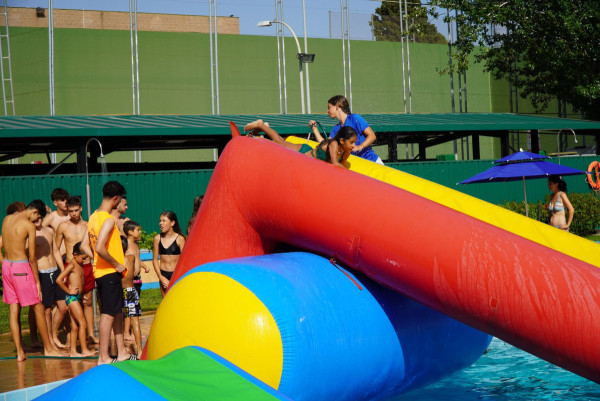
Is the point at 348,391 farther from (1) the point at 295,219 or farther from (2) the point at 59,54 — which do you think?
(2) the point at 59,54

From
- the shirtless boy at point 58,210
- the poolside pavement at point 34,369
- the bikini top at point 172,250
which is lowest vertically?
the poolside pavement at point 34,369

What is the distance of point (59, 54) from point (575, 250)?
98.7 ft

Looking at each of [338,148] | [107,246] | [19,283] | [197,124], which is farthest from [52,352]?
[197,124]

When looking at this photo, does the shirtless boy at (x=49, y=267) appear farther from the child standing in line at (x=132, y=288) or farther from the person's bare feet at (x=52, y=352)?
the child standing in line at (x=132, y=288)

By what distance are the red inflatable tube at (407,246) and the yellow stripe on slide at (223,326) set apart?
80 centimetres

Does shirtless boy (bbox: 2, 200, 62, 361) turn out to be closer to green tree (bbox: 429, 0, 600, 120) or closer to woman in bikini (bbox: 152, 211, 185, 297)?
woman in bikini (bbox: 152, 211, 185, 297)

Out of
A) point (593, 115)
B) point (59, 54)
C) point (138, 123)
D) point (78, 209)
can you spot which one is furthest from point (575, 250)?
point (593, 115)

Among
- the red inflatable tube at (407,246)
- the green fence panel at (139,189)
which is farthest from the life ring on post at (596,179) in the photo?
the red inflatable tube at (407,246)

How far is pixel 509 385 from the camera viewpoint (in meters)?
6.52

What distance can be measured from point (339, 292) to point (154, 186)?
1372cm

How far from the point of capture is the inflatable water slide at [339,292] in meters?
3.91

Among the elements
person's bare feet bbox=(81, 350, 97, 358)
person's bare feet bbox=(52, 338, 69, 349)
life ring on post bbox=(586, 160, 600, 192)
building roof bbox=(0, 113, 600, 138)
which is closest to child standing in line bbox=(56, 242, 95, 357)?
person's bare feet bbox=(81, 350, 97, 358)

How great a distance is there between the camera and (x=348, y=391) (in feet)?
15.6

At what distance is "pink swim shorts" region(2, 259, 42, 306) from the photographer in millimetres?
8188
